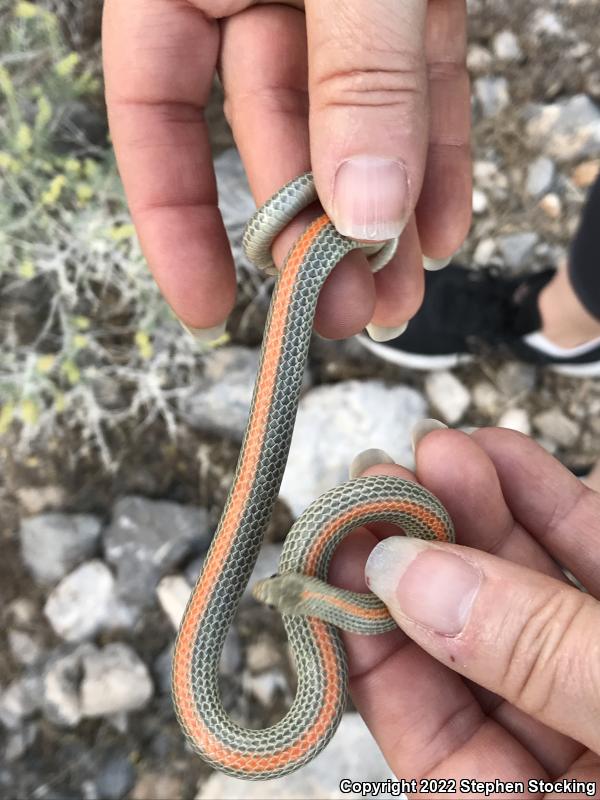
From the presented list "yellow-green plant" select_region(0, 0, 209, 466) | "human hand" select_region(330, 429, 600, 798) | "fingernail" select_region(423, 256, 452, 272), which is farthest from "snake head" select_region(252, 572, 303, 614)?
"fingernail" select_region(423, 256, 452, 272)

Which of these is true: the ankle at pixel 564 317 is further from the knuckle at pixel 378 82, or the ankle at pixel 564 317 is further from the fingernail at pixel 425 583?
the fingernail at pixel 425 583

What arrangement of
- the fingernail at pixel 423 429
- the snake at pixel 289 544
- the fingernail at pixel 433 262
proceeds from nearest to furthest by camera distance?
the snake at pixel 289 544 → the fingernail at pixel 423 429 → the fingernail at pixel 433 262

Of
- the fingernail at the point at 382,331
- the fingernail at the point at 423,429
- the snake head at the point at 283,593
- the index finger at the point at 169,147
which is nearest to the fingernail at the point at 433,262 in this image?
the fingernail at the point at 382,331

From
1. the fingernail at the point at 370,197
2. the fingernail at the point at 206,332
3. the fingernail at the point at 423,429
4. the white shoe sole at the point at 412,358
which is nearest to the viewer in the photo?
the fingernail at the point at 370,197

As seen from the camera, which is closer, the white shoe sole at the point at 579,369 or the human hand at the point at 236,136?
the human hand at the point at 236,136

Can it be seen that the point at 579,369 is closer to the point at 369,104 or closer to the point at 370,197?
the point at 370,197

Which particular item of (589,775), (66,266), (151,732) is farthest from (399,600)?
(66,266)

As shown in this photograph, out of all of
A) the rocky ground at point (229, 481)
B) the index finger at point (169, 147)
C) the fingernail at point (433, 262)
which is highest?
the index finger at point (169, 147)
